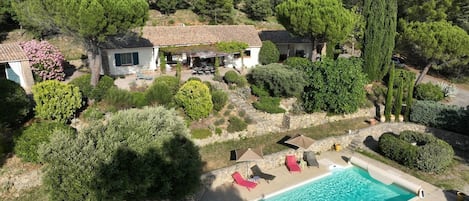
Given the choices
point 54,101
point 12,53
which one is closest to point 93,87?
point 54,101

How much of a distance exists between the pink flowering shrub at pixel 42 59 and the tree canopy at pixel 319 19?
22.3m

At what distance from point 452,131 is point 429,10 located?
2207 cm

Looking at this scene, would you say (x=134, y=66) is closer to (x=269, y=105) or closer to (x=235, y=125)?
(x=235, y=125)

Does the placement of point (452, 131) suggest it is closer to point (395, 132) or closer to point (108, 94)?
point (395, 132)

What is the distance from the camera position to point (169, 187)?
1465 cm

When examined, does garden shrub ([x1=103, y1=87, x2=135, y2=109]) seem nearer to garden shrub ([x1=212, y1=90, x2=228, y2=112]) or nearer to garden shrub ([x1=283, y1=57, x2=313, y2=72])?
garden shrub ([x1=212, y1=90, x2=228, y2=112])

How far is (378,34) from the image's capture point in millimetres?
36281

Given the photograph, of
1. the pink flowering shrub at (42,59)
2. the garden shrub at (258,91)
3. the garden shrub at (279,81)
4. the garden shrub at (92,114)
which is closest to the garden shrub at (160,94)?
the garden shrub at (92,114)

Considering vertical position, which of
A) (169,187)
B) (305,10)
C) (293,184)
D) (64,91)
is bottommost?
(293,184)

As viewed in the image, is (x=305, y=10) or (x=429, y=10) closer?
(x=305, y=10)

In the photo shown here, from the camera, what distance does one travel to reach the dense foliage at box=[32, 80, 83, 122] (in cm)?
2162

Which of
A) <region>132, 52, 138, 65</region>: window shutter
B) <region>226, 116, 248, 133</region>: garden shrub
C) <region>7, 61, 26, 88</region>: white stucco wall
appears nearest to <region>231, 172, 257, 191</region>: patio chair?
<region>226, 116, 248, 133</region>: garden shrub

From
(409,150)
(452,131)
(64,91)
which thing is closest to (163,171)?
(64,91)

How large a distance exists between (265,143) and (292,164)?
3535mm
